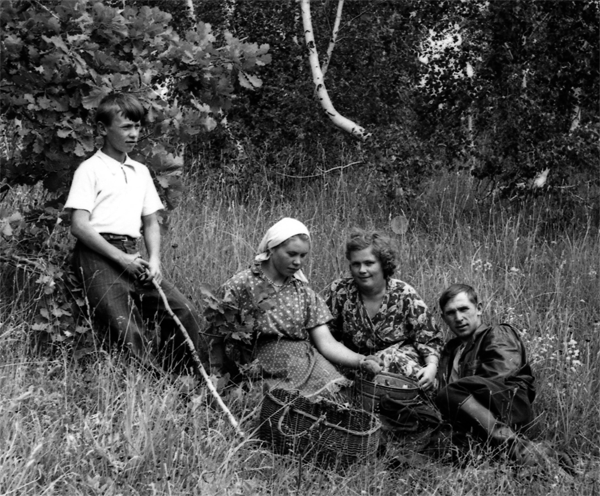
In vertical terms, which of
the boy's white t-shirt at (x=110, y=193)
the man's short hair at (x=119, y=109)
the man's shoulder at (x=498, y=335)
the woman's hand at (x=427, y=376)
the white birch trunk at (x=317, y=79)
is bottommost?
the woman's hand at (x=427, y=376)

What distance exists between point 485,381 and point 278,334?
1173mm

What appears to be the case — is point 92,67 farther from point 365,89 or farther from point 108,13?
point 365,89

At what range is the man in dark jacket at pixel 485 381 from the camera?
4.95 m

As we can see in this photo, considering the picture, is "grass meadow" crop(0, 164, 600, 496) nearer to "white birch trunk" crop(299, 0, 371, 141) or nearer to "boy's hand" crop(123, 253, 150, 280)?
"boy's hand" crop(123, 253, 150, 280)

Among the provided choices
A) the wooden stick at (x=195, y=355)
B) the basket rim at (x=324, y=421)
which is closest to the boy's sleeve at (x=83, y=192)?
the wooden stick at (x=195, y=355)

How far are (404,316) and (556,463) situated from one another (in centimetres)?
129

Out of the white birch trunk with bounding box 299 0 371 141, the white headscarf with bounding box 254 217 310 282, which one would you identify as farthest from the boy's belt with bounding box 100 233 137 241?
the white birch trunk with bounding box 299 0 371 141

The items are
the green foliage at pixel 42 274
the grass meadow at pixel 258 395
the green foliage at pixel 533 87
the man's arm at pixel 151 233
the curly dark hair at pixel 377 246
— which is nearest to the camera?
the grass meadow at pixel 258 395

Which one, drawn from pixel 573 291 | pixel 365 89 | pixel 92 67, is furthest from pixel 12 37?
pixel 365 89

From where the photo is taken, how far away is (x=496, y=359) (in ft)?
17.0

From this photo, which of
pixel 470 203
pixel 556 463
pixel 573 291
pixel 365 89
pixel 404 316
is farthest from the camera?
pixel 365 89

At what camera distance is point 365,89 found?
10727 millimetres

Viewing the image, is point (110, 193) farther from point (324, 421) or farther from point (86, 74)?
point (324, 421)

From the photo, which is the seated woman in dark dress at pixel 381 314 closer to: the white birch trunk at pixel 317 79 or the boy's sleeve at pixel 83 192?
the boy's sleeve at pixel 83 192
